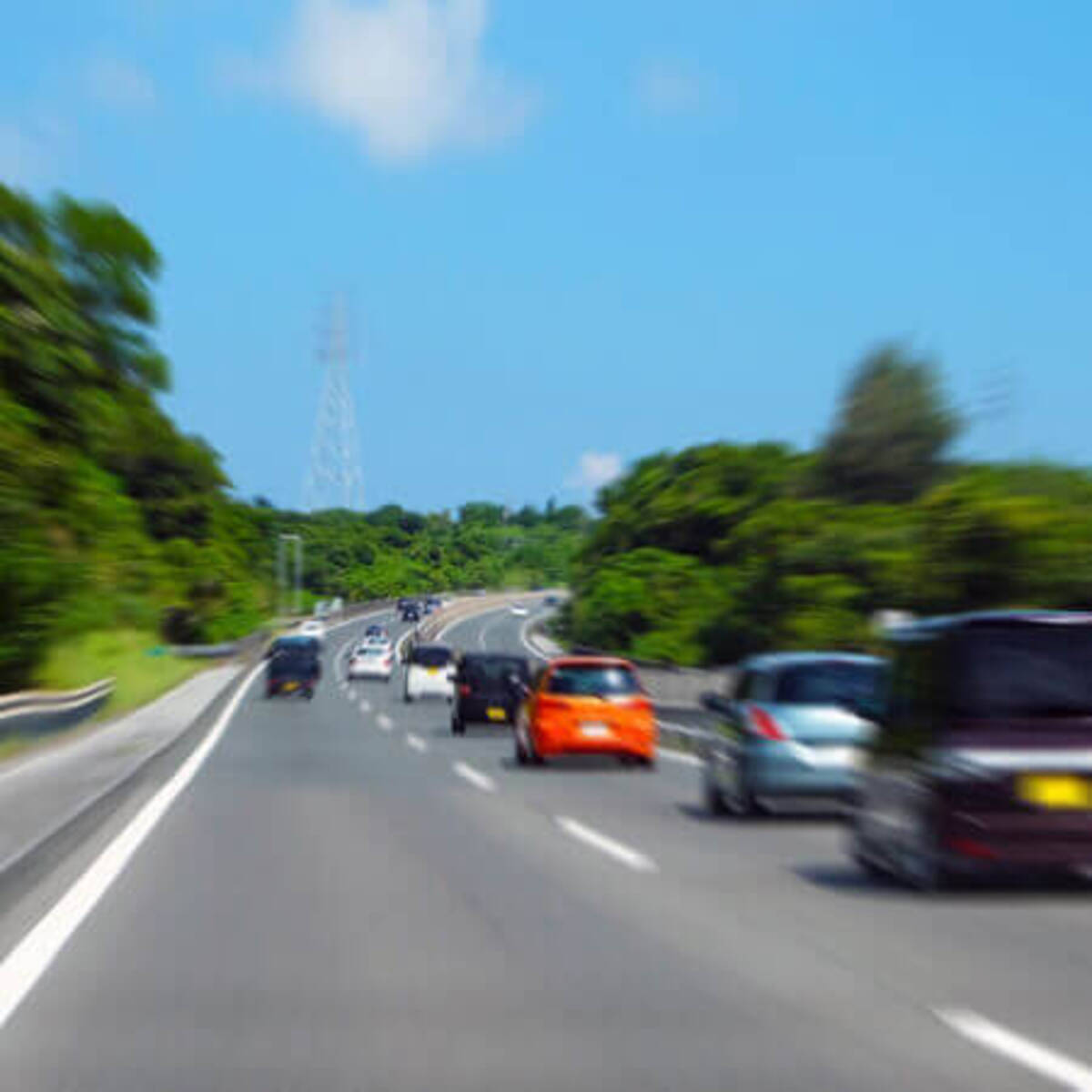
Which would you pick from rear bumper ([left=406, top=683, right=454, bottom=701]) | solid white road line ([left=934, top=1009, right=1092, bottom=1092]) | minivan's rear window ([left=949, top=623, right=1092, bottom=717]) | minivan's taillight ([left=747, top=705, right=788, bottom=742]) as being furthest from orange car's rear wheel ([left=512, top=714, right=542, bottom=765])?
rear bumper ([left=406, top=683, right=454, bottom=701])

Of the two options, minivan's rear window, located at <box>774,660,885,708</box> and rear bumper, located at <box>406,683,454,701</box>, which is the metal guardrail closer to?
minivan's rear window, located at <box>774,660,885,708</box>

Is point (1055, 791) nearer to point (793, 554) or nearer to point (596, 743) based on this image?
point (596, 743)

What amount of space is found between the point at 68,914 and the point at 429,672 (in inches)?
1446

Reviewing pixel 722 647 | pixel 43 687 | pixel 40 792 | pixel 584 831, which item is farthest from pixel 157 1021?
pixel 722 647

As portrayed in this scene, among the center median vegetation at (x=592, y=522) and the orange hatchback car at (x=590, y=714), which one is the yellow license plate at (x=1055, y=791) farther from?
the center median vegetation at (x=592, y=522)

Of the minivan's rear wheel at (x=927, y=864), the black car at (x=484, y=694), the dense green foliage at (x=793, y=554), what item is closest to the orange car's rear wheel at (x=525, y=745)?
the black car at (x=484, y=694)

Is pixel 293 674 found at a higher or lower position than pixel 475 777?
higher

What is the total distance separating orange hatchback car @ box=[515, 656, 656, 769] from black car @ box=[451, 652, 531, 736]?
30.6 ft

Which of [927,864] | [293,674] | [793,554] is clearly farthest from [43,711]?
[793,554]

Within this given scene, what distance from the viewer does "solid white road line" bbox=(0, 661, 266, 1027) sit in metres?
7.34

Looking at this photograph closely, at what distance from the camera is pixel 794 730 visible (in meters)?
14.2

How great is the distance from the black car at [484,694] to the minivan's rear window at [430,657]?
556 inches

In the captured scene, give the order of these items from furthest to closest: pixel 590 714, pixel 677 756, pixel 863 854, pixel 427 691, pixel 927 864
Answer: pixel 427 691 → pixel 677 756 → pixel 590 714 → pixel 863 854 → pixel 927 864

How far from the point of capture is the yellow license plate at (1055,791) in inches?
366
